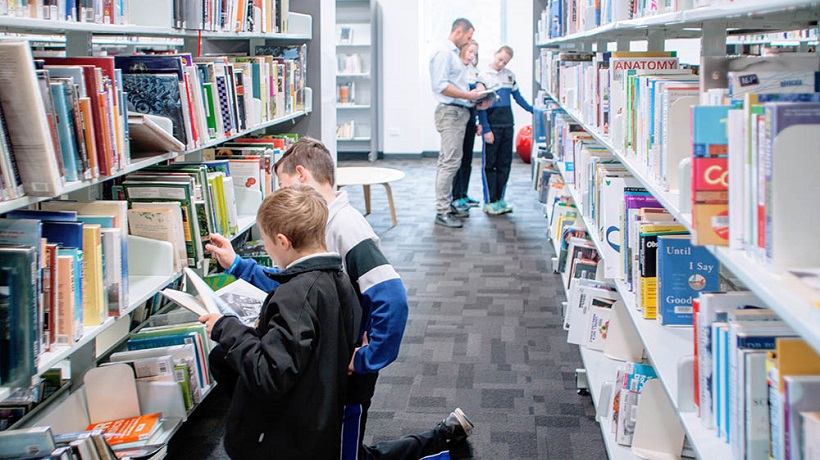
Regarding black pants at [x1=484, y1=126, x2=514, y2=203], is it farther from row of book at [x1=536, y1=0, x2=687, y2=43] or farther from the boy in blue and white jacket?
the boy in blue and white jacket

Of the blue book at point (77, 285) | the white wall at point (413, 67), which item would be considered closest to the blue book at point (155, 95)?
the blue book at point (77, 285)

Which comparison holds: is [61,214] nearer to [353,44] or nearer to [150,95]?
[150,95]

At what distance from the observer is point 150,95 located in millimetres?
3047

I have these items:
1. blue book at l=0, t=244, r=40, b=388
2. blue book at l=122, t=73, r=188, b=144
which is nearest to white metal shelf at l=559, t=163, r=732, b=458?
blue book at l=0, t=244, r=40, b=388

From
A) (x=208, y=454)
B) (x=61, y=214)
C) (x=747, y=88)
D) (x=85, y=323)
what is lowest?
(x=208, y=454)

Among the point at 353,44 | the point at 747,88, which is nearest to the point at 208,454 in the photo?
the point at 747,88

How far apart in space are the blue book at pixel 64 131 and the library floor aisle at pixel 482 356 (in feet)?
→ 3.98

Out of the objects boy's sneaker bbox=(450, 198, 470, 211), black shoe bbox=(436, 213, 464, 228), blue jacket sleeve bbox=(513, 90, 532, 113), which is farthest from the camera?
blue jacket sleeve bbox=(513, 90, 532, 113)

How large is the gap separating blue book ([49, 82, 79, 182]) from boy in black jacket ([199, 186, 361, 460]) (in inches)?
21.0

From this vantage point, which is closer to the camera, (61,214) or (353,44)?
(61,214)

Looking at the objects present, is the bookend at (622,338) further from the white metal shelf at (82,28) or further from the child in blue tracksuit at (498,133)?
the child in blue tracksuit at (498,133)

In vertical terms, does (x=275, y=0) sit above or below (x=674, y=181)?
above

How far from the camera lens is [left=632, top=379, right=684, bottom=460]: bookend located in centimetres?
244

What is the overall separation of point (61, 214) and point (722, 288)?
6.06ft
